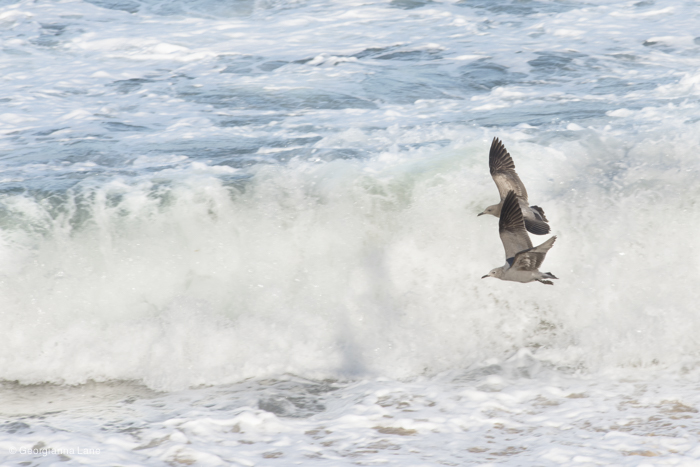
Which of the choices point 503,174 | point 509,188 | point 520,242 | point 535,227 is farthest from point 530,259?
point 503,174

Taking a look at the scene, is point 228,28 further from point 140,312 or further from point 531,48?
point 140,312

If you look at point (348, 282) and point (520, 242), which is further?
point (348, 282)

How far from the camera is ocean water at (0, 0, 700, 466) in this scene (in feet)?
14.9

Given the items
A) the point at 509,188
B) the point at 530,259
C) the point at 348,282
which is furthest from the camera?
the point at 348,282

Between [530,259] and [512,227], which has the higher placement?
[512,227]

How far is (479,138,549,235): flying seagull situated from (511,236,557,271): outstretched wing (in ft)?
0.82

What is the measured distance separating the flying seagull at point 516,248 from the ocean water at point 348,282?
2.84 feet

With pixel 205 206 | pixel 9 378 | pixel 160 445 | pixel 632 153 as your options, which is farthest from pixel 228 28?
pixel 160 445

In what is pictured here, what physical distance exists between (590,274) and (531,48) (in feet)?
23.8

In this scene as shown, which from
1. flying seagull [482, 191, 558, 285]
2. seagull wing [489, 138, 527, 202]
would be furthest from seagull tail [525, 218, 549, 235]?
seagull wing [489, 138, 527, 202]

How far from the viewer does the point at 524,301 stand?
6.15 m

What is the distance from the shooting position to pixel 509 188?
5449 mm

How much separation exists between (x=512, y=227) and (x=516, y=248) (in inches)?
6.5

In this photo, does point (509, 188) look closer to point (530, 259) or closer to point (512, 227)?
point (512, 227)
